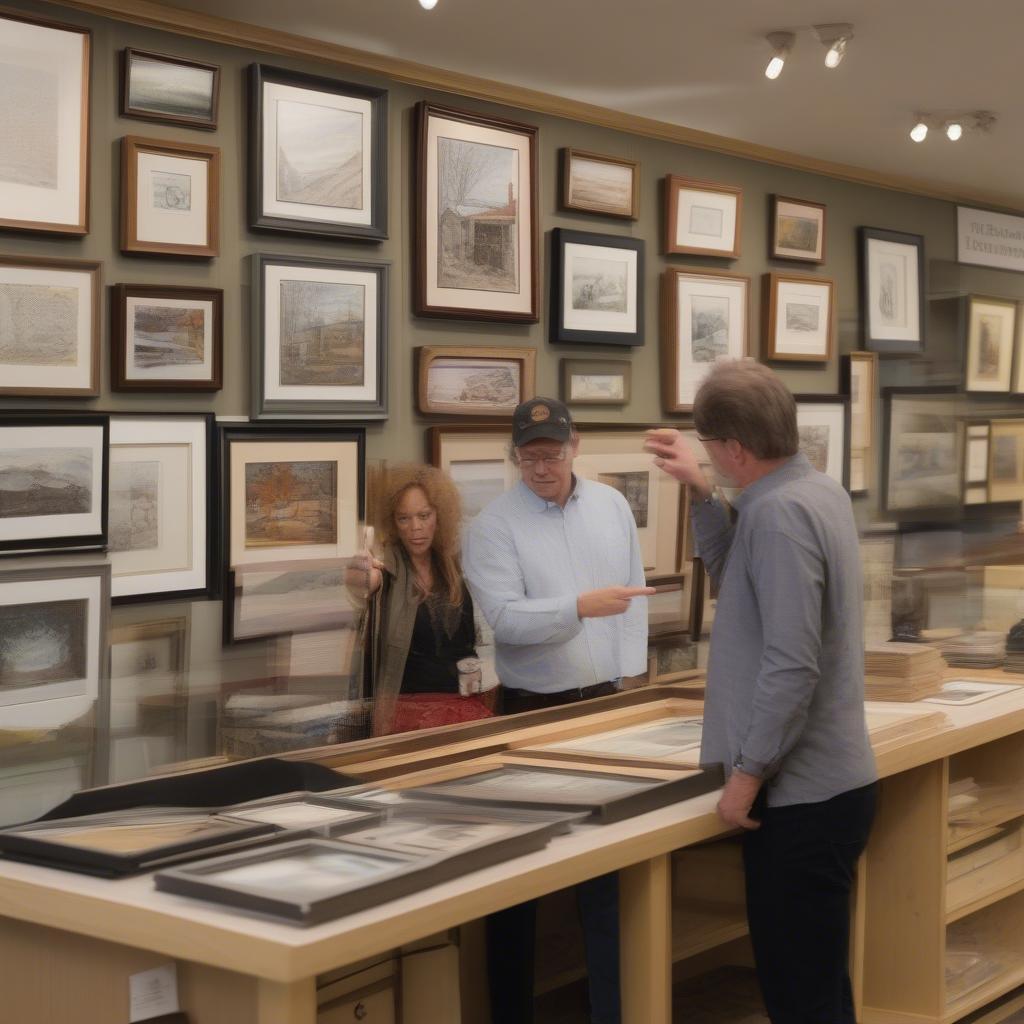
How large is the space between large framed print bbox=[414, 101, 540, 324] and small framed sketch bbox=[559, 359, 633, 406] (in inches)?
11.2

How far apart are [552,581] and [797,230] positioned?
2.69m

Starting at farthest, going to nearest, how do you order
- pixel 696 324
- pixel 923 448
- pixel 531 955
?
pixel 923 448
pixel 696 324
pixel 531 955

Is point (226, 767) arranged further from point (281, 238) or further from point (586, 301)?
point (586, 301)

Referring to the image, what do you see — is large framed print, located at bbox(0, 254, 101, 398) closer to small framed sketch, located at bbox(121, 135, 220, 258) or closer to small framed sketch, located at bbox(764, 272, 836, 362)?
small framed sketch, located at bbox(121, 135, 220, 258)

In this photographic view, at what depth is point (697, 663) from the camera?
4.71 metres

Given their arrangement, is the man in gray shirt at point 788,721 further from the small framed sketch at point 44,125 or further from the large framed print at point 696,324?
the large framed print at point 696,324

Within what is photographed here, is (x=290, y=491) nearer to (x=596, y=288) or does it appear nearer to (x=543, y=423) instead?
(x=543, y=423)

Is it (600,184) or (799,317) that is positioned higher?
(600,184)

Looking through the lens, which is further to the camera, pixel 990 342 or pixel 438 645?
pixel 990 342

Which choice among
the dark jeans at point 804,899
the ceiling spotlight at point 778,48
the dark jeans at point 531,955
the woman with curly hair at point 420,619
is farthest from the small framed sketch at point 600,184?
the dark jeans at point 804,899

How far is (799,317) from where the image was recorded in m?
5.71

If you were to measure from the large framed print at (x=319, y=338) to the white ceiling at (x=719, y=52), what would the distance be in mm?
681

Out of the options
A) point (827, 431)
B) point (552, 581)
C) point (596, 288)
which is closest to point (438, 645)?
point (552, 581)

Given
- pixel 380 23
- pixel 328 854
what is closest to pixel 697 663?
pixel 380 23
